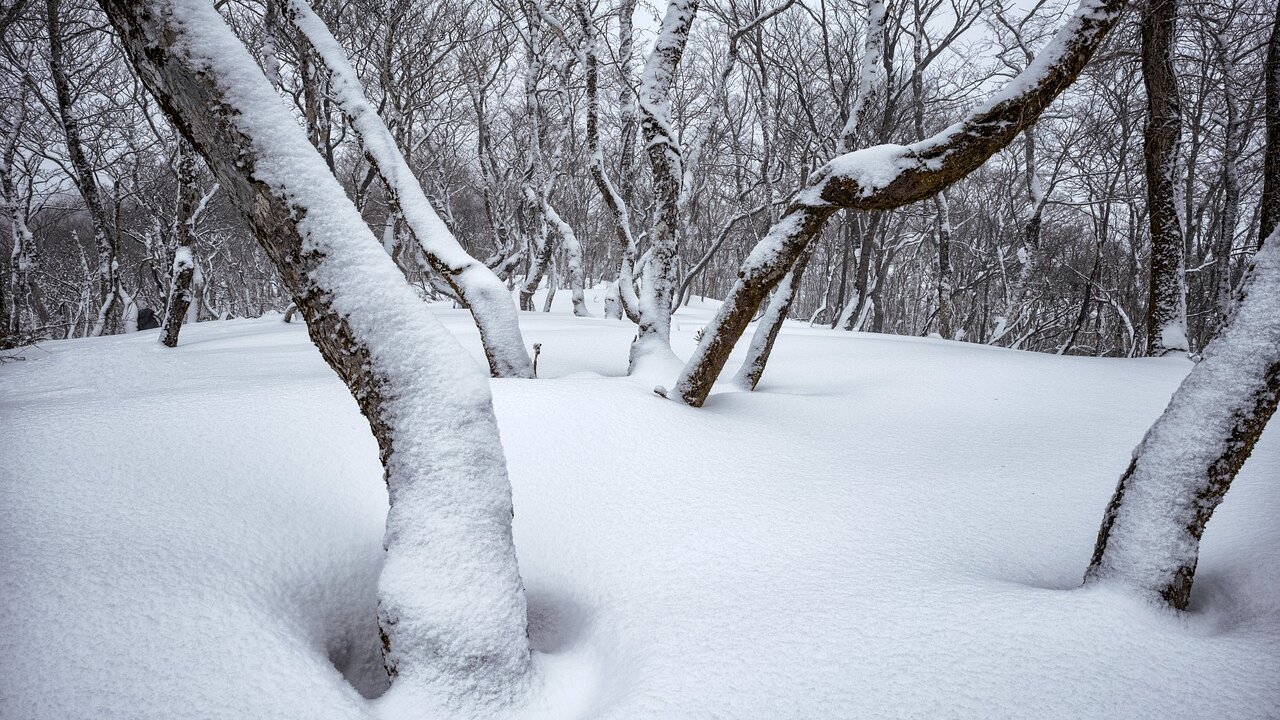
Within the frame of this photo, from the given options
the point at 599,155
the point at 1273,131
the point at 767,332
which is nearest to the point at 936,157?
the point at 767,332

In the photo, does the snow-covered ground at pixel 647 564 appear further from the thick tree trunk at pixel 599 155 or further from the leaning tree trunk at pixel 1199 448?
the thick tree trunk at pixel 599 155

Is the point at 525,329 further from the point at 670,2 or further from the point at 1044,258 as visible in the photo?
the point at 1044,258

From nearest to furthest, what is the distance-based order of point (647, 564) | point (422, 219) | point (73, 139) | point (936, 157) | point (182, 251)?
point (647, 564) < point (936, 157) < point (422, 219) < point (182, 251) < point (73, 139)

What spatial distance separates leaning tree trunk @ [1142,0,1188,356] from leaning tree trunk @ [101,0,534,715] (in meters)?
5.94

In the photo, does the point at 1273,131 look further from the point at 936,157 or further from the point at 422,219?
the point at 422,219

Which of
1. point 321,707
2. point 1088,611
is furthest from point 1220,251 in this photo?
point 321,707

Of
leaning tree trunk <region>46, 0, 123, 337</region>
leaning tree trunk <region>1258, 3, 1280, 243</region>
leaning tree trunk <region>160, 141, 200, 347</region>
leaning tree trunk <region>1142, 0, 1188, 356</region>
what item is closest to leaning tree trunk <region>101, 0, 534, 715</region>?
leaning tree trunk <region>1258, 3, 1280, 243</region>

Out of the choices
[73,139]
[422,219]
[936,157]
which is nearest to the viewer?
[936,157]

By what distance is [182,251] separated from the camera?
6250mm

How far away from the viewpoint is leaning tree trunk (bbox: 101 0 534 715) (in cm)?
126

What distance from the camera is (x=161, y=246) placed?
14109mm

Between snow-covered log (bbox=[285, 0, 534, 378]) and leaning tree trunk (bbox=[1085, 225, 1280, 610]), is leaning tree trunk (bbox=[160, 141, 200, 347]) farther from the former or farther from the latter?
leaning tree trunk (bbox=[1085, 225, 1280, 610])

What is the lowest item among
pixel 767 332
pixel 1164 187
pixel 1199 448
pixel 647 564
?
pixel 647 564

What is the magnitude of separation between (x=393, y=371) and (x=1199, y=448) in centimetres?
212
